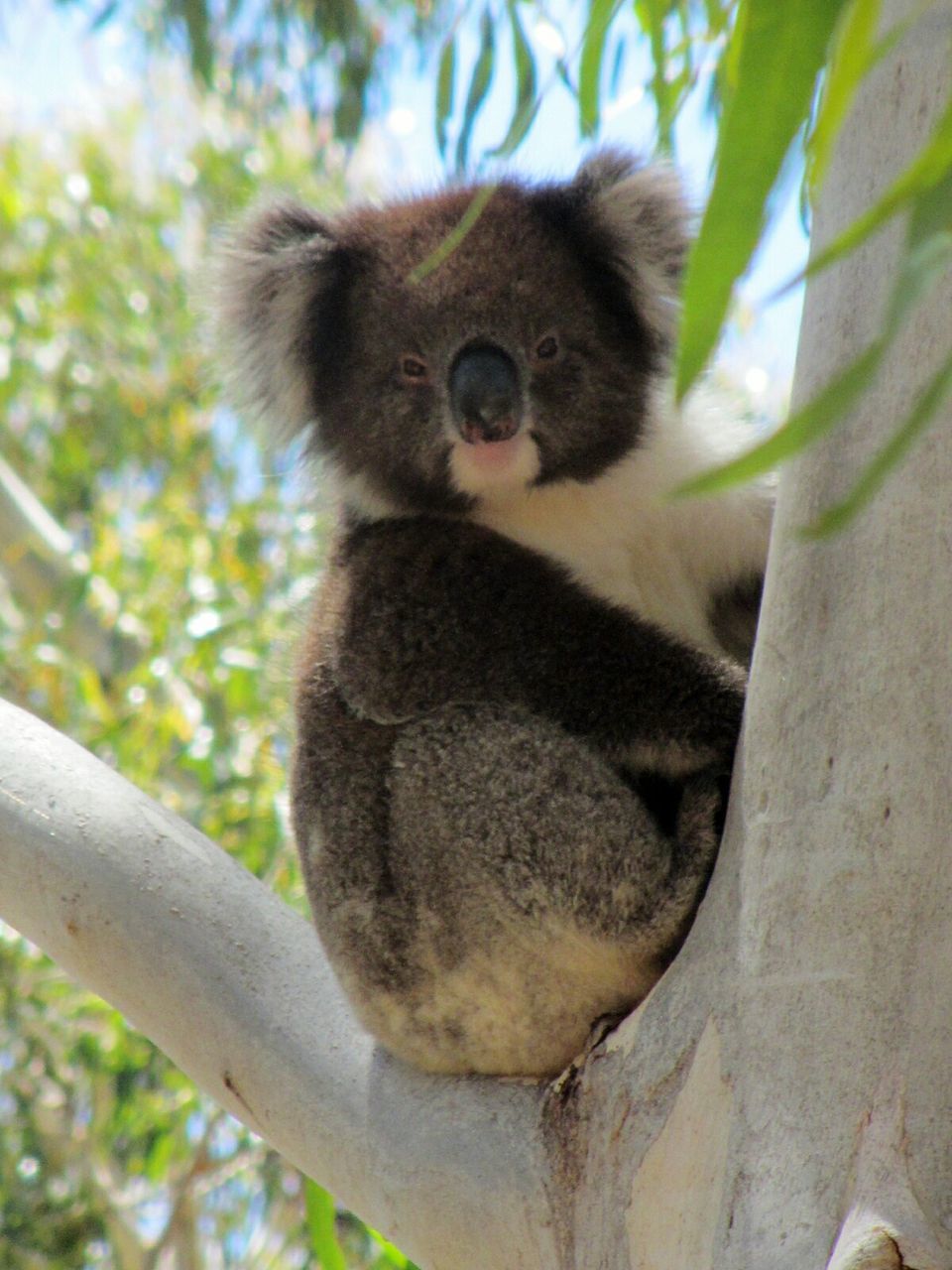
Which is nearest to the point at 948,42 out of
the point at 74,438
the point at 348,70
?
the point at 348,70

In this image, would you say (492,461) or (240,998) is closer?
(240,998)

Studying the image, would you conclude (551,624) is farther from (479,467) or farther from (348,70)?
(348,70)

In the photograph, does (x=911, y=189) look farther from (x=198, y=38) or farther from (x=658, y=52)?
(x=198, y=38)

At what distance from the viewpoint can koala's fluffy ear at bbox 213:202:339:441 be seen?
2.82m

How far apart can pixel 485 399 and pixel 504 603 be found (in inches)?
14.9

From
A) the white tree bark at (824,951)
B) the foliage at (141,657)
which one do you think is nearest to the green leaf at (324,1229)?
the foliage at (141,657)

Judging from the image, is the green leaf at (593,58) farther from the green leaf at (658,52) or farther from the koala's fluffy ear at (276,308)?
the koala's fluffy ear at (276,308)

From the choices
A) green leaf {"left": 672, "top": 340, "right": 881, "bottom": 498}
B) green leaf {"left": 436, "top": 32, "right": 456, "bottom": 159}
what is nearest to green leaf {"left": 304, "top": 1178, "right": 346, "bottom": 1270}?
green leaf {"left": 436, "top": 32, "right": 456, "bottom": 159}

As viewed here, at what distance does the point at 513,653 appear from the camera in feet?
7.47

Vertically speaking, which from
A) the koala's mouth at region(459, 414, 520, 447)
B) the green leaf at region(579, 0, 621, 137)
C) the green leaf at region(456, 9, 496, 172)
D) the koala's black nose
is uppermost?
the green leaf at region(579, 0, 621, 137)

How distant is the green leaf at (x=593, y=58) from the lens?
1.26 m

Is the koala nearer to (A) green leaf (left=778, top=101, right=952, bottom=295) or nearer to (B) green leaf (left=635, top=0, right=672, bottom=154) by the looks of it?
(B) green leaf (left=635, top=0, right=672, bottom=154)

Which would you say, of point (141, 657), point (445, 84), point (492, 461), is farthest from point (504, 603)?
point (141, 657)

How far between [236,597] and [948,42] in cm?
403
